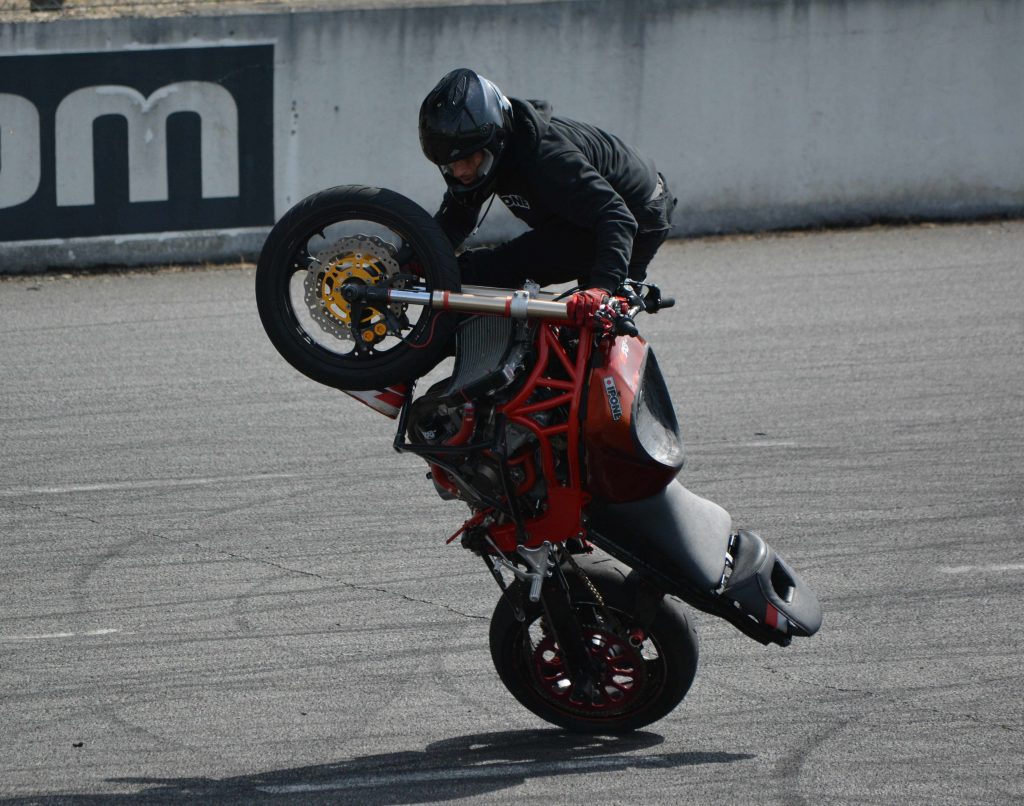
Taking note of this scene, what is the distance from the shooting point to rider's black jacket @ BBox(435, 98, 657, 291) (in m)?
4.45

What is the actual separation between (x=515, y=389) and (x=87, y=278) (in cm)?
784

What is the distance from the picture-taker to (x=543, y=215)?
473cm

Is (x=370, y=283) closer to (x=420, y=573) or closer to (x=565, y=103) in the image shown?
(x=420, y=573)

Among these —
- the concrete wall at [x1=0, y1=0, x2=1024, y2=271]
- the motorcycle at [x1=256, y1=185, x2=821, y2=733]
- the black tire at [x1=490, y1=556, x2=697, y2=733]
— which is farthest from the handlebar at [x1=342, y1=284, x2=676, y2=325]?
the concrete wall at [x1=0, y1=0, x2=1024, y2=271]

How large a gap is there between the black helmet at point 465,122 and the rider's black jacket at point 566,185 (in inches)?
2.7

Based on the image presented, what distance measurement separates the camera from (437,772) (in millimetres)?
4477

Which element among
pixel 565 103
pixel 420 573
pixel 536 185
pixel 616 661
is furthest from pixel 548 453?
pixel 565 103

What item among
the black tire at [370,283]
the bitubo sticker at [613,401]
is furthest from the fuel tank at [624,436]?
the black tire at [370,283]

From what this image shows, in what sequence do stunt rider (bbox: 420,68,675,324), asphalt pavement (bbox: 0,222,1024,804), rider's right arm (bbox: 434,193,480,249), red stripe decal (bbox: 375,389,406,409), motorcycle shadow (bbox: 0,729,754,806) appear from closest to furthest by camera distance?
motorcycle shadow (bbox: 0,729,754,806), stunt rider (bbox: 420,68,675,324), asphalt pavement (bbox: 0,222,1024,804), red stripe decal (bbox: 375,389,406,409), rider's right arm (bbox: 434,193,480,249)

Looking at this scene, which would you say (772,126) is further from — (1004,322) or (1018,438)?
(1018,438)

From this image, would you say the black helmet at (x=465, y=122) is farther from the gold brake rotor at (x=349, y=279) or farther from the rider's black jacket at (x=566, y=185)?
the gold brake rotor at (x=349, y=279)

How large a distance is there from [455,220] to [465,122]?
0.56 m

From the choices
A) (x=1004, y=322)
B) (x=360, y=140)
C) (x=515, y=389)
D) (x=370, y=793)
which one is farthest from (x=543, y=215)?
(x=360, y=140)

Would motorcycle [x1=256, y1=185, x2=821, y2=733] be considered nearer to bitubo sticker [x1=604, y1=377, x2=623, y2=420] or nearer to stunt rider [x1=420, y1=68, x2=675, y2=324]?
bitubo sticker [x1=604, y1=377, x2=623, y2=420]
